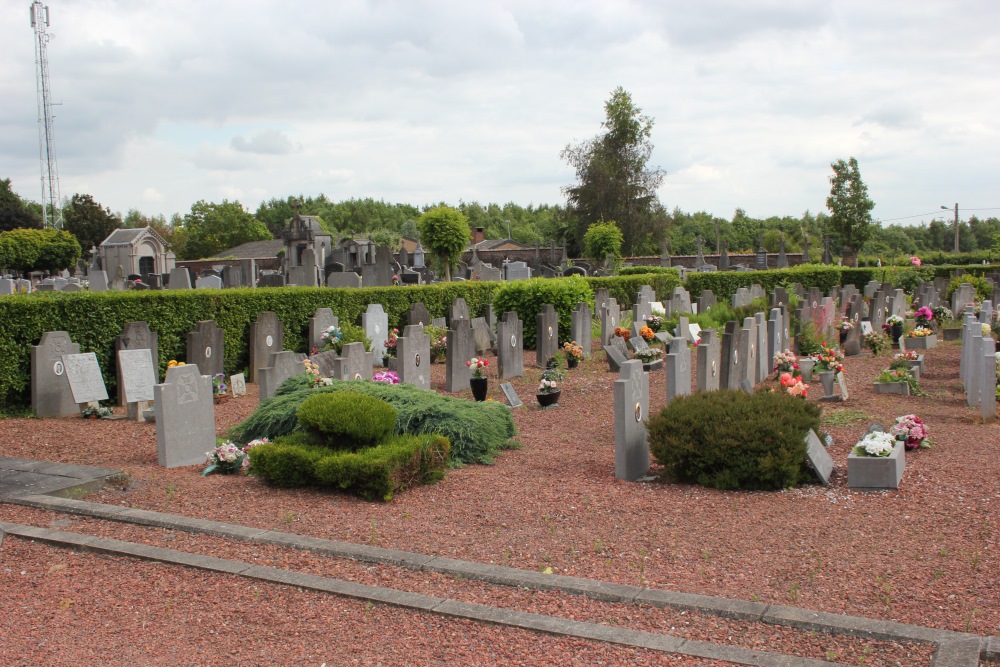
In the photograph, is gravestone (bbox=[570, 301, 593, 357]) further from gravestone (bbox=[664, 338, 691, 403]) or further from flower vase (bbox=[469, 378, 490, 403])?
gravestone (bbox=[664, 338, 691, 403])

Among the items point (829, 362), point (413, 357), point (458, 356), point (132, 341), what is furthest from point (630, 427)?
point (132, 341)

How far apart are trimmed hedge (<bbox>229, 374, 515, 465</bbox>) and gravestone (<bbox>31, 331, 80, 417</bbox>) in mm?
4103

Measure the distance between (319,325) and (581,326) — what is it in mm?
5617

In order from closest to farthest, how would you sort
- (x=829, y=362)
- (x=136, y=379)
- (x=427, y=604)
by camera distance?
(x=427, y=604)
(x=136, y=379)
(x=829, y=362)

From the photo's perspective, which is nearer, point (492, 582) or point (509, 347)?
point (492, 582)

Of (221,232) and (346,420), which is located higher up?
(221,232)

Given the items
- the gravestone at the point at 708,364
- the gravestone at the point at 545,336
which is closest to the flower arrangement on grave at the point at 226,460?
the gravestone at the point at 708,364

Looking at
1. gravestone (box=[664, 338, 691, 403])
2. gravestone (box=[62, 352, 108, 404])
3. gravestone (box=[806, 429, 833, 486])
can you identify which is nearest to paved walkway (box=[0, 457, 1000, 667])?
gravestone (box=[806, 429, 833, 486])

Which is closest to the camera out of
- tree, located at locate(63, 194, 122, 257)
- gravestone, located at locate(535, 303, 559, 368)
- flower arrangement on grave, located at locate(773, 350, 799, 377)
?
flower arrangement on grave, located at locate(773, 350, 799, 377)

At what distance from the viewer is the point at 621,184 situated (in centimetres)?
6081

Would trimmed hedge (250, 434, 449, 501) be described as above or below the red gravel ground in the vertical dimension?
above

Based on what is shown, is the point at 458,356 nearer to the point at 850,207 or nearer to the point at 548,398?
the point at 548,398

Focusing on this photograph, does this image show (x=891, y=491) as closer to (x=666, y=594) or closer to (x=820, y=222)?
(x=666, y=594)

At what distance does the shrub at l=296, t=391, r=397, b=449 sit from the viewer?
23.4ft
